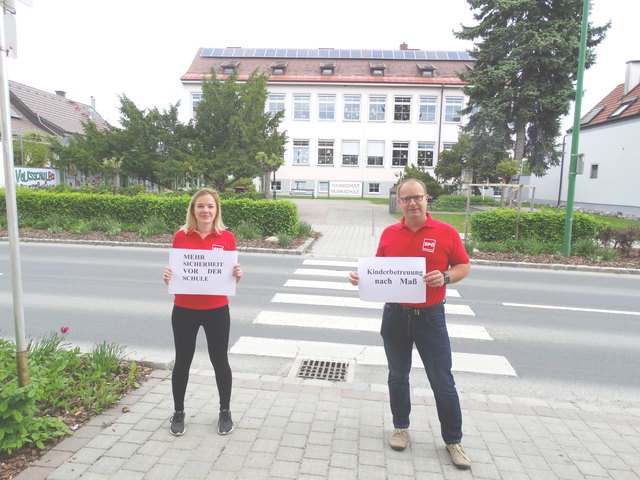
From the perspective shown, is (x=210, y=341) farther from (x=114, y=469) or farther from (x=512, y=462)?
(x=512, y=462)

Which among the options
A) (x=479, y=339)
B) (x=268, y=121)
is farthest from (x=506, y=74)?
(x=479, y=339)

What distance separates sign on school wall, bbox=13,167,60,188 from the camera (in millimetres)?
22062

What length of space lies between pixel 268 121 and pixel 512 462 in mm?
21374

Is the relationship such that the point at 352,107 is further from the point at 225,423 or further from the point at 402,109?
the point at 225,423

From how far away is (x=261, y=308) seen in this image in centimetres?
734

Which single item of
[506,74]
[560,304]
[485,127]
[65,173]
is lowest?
[560,304]

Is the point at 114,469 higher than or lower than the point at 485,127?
lower

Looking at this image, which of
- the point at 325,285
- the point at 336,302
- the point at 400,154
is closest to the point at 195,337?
the point at 336,302

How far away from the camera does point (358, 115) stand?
4203 cm

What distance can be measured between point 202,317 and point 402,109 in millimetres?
41644

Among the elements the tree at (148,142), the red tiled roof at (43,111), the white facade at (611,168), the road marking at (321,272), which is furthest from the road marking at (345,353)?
the red tiled roof at (43,111)

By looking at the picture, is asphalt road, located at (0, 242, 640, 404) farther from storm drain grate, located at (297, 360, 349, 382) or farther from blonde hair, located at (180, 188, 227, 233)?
blonde hair, located at (180, 188, 227, 233)

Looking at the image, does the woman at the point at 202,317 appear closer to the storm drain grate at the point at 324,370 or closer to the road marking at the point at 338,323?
the storm drain grate at the point at 324,370

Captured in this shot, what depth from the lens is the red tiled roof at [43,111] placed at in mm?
35719
